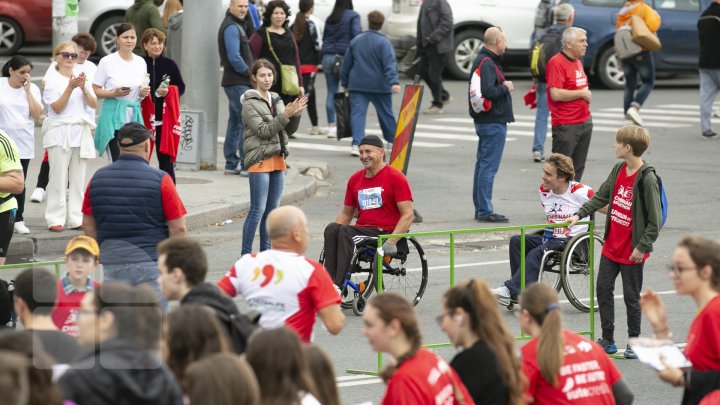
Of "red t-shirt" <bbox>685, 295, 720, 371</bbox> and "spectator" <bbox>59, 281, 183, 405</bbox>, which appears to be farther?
"red t-shirt" <bbox>685, 295, 720, 371</bbox>

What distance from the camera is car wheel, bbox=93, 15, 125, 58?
24.4 m

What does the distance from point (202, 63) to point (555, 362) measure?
1174 centimetres

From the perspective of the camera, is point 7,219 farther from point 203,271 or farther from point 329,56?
point 329,56

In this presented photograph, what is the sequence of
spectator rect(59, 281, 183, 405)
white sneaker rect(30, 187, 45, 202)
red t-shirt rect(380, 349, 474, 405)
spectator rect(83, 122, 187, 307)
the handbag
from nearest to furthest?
1. spectator rect(59, 281, 183, 405)
2. red t-shirt rect(380, 349, 474, 405)
3. spectator rect(83, 122, 187, 307)
4. white sneaker rect(30, 187, 45, 202)
5. the handbag

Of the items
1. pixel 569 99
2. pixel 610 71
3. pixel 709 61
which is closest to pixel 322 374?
pixel 569 99

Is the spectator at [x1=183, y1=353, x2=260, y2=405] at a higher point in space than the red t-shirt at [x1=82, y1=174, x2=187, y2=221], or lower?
higher

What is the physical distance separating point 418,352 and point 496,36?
9.36 meters

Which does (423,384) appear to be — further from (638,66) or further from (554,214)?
(638,66)

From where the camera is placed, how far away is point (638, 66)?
2189 centimetres

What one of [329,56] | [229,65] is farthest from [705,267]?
[329,56]

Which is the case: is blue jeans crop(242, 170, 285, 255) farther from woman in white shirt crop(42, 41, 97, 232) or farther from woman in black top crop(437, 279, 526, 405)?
woman in black top crop(437, 279, 526, 405)

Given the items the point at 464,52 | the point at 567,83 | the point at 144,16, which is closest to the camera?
the point at 567,83

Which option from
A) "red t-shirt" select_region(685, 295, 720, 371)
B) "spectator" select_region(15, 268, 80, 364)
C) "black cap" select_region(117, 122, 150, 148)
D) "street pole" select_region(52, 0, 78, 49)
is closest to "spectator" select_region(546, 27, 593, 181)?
"street pole" select_region(52, 0, 78, 49)

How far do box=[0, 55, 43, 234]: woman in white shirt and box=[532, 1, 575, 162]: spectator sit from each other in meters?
7.02
